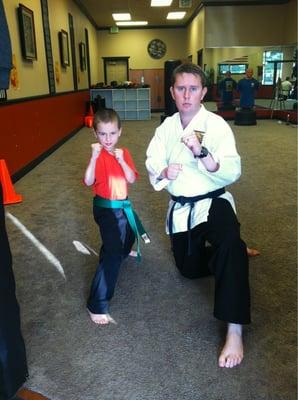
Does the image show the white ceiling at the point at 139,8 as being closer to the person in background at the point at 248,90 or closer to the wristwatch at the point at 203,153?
the person in background at the point at 248,90

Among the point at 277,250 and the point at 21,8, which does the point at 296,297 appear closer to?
the point at 277,250

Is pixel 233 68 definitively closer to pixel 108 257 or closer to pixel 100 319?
pixel 108 257

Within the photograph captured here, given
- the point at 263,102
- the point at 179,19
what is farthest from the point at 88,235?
the point at 179,19

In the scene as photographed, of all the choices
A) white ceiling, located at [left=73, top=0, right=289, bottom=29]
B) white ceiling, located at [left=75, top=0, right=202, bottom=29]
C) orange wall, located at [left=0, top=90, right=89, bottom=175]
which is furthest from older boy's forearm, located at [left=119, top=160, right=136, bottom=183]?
white ceiling, located at [left=75, top=0, right=202, bottom=29]

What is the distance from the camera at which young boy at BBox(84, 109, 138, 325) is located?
5.64ft

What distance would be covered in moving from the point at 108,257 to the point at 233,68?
32.4 feet

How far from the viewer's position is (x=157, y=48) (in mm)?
13812

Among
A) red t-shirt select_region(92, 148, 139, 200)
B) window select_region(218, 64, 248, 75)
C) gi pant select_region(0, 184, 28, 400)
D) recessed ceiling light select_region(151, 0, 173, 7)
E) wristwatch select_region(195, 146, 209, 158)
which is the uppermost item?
recessed ceiling light select_region(151, 0, 173, 7)

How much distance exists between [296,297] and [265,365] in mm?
542

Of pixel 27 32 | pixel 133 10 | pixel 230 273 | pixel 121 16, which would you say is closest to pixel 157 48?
pixel 121 16

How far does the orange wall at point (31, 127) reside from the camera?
412 centimetres

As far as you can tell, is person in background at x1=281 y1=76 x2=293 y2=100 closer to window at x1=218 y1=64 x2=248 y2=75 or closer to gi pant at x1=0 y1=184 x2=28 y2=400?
window at x1=218 y1=64 x2=248 y2=75

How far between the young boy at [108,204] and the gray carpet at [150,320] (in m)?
0.14

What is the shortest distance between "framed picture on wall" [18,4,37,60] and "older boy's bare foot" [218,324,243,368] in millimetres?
4470
